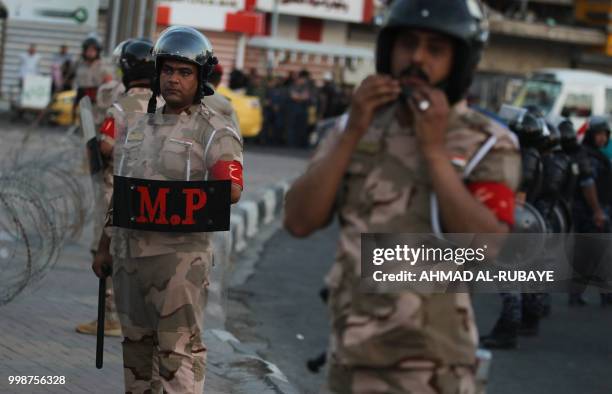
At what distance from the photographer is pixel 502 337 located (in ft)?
33.4

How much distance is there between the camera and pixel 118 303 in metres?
5.86

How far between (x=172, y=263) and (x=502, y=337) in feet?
15.7

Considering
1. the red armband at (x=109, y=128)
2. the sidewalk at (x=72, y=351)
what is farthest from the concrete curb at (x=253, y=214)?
the red armband at (x=109, y=128)

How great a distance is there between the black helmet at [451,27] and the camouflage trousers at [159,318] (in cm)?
207

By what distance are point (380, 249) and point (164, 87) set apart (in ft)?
7.41

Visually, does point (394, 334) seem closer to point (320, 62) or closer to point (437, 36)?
point (437, 36)

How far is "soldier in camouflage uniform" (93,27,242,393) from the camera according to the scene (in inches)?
228

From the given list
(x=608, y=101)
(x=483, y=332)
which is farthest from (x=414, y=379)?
(x=608, y=101)

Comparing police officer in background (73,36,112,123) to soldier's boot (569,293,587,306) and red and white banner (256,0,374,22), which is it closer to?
soldier's boot (569,293,587,306)

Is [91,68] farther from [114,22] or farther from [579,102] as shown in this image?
[579,102]

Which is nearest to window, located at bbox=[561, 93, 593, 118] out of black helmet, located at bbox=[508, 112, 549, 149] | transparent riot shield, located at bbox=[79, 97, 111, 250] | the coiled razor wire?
black helmet, located at bbox=[508, 112, 549, 149]

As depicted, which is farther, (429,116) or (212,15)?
(212,15)

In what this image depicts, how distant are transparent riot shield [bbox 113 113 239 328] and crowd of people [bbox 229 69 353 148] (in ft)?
87.7

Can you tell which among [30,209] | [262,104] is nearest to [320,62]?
[262,104]
